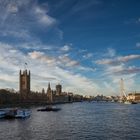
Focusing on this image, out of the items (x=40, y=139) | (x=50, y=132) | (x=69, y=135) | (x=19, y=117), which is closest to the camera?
(x=40, y=139)

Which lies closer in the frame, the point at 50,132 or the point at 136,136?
the point at 136,136

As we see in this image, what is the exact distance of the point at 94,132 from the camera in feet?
235

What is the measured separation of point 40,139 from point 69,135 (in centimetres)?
699

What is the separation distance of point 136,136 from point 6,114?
61266mm

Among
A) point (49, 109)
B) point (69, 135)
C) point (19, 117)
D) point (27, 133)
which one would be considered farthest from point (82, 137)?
point (49, 109)

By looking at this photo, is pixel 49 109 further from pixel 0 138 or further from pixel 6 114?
pixel 0 138

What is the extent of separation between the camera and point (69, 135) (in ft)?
218

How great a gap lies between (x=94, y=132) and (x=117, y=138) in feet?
33.5

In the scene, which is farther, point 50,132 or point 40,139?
point 50,132

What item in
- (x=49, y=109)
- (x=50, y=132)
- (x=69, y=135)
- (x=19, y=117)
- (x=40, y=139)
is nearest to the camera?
(x=40, y=139)

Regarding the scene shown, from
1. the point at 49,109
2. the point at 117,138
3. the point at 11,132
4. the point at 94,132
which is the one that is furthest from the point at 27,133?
the point at 49,109

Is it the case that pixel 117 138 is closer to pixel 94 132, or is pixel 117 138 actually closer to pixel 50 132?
pixel 94 132

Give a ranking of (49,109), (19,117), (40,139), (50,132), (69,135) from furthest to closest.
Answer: (49,109) → (19,117) → (50,132) → (69,135) → (40,139)

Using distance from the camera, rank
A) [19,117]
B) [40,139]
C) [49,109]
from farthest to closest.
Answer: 1. [49,109]
2. [19,117]
3. [40,139]
